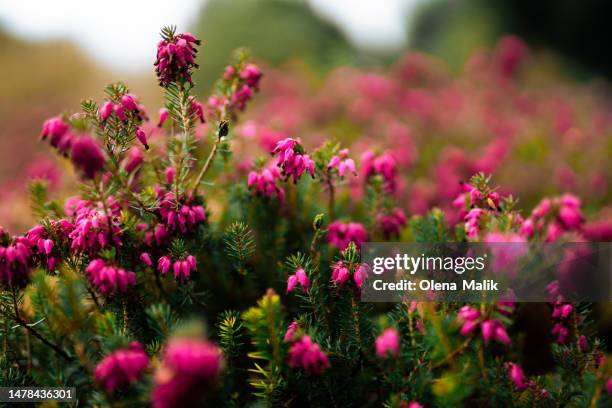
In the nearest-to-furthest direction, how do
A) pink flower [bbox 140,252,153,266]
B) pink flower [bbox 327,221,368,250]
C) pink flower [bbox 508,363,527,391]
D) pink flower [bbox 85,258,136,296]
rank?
pink flower [bbox 85,258,136,296] → pink flower [bbox 508,363,527,391] → pink flower [bbox 140,252,153,266] → pink flower [bbox 327,221,368,250]

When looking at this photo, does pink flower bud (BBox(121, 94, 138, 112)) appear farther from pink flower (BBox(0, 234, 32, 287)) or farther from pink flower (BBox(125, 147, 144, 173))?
pink flower (BBox(0, 234, 32, 287))

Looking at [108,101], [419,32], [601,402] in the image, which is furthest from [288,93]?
[419,32]

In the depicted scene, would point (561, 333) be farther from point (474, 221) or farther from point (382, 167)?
point (382, 167)

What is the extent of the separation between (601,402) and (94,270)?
1513 mm

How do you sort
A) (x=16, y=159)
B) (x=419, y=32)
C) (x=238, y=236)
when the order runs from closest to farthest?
1. (x=238, y=236)
2. (x=16, y=159)
3. (x=419, y=32)

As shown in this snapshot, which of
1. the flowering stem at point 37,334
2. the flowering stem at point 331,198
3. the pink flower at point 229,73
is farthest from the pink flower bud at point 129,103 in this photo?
the flowering stem at point 331,198

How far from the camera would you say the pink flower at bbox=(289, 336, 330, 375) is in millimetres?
1279

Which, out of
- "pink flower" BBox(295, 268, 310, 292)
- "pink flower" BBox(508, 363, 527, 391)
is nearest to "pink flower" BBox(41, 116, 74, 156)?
"pink flower" BBox(295, 268, 310, 292)

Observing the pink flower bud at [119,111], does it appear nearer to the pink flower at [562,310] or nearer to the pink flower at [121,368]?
the pink flower at [121,368]

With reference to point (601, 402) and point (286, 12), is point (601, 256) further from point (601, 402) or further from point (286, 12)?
point (286, 12)

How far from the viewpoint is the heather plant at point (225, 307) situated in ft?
4.25

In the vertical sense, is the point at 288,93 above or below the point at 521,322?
above

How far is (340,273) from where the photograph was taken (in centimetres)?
147

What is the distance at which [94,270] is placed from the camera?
1.36 m
